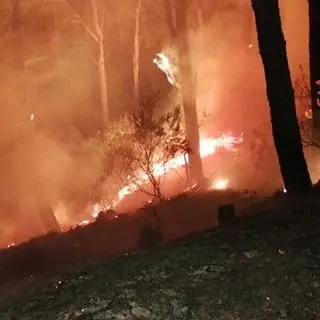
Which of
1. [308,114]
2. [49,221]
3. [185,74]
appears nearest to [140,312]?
[308,114]

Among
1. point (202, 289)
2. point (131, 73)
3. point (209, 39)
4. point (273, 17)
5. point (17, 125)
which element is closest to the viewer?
point (202, 289)

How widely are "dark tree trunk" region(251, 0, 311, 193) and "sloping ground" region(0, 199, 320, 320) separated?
2.71 metres

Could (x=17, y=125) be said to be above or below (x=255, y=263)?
above

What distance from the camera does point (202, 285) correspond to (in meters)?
4.29

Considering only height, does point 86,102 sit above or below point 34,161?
above

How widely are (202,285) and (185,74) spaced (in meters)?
14.0

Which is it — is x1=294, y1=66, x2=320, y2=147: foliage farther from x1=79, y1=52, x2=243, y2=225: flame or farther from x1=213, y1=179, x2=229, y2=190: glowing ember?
x1=213, y1=179, x2=229, y2=190: glowing ember

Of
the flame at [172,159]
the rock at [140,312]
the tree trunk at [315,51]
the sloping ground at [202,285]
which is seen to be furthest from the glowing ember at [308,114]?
the rock at [140,312]

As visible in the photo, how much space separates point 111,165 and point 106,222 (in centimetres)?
608

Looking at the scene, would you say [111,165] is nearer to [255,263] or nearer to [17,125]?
[17,125]

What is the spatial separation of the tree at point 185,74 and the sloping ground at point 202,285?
1163cm

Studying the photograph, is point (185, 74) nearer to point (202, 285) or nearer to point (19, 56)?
point (19, 56)

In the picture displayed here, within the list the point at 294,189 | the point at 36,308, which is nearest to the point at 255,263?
the point at 36,308

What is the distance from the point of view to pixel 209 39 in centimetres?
2277
